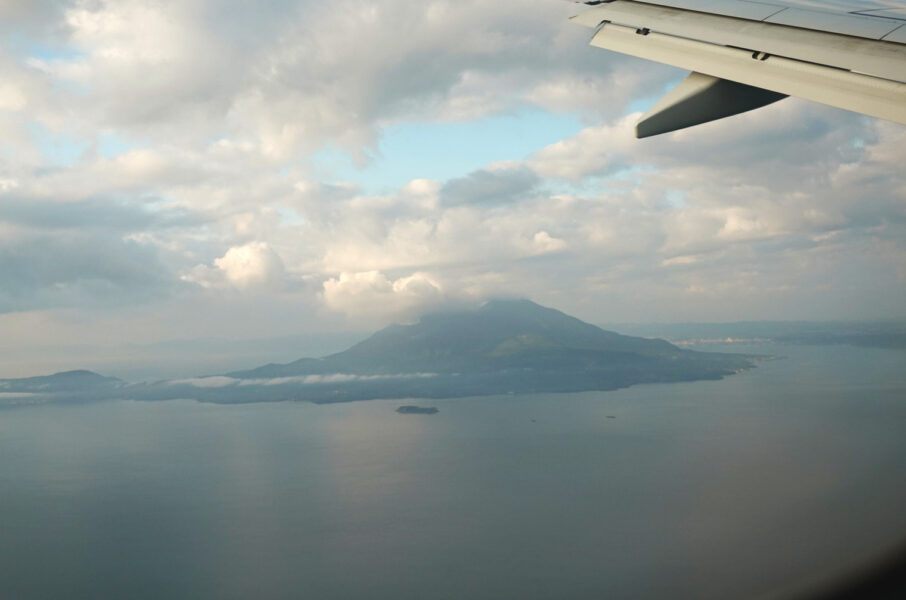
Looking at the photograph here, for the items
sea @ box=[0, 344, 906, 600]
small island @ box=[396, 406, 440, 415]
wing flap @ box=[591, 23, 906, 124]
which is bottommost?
sea @ box=[0, 344, 906, 600]

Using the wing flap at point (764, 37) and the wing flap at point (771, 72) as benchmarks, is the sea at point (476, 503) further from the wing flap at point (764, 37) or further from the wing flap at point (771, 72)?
the wing flap at point (771, 72)

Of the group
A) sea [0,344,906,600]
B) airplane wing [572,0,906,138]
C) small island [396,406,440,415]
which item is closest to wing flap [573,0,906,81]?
airplane wing [572,0,906,138]

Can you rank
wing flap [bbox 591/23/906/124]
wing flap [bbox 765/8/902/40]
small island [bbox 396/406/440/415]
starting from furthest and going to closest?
small island [bbox 396/406/440/415]
wing flap [bbox 765/8/902/40]
wing flap [bbox 591/23/906/124]

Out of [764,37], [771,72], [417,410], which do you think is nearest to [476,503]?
[417,410]

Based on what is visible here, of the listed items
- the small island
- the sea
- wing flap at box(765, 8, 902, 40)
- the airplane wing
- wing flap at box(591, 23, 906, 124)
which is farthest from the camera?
the small island

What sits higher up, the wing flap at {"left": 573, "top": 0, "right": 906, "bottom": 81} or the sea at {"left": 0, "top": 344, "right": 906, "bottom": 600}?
the wing flap at {"left": 573, "top": 0, "right": 906, "bottom": 81}

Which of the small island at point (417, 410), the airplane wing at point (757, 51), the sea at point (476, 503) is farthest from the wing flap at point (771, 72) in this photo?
the small island at point (417, 410)

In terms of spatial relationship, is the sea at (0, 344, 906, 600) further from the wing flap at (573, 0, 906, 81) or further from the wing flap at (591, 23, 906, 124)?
the wing flap at (591, 23, 906, 124)

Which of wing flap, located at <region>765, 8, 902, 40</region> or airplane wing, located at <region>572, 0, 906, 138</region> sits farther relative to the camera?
wing flap, located at <region>765, 8, 902, 40</region>
